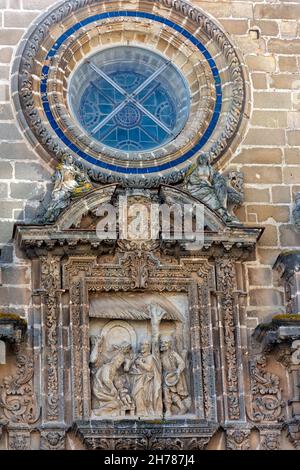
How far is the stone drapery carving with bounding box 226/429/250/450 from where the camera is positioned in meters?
19.4

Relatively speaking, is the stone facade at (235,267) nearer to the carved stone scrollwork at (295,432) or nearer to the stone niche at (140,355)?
the carved stone scrollwork at (295,432)

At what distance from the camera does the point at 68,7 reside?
2159cm

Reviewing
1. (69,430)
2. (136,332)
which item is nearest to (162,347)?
(136,332)

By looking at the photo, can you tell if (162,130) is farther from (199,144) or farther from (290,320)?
(290,320)

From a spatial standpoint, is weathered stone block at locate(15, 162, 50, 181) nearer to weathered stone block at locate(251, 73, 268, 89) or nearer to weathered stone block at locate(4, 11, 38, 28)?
weathered stone block at locate(4, 11, 38, 28)

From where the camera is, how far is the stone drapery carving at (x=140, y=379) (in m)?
19.6

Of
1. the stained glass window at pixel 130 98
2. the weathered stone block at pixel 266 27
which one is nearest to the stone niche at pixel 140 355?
the stained glass window at pixel 130 98

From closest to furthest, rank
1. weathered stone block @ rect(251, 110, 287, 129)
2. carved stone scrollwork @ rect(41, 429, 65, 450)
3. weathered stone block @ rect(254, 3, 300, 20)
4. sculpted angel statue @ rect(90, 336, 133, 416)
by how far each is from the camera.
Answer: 1. carved stone scrollwork @ rect(41, 429, 65, 450)
2. sculpted angel statue @ rect(90, 336, 133, 416)
3. weathered stone block @ rect(251, 110, 287, 129)
4. weathered stone block @ rect(254, 3, 300, 20)

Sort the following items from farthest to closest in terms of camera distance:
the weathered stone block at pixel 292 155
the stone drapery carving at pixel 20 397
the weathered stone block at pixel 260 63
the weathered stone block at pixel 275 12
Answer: the weathered stone block at pixel 275 12, the weathered stone block at pixel 260 63, the weathered stone block at pixel 292 155, the stone drapery carving at pixel 20 397

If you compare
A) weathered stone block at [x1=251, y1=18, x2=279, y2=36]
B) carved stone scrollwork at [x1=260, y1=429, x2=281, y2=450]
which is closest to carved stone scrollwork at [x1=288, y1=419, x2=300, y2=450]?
carved stone scrollwork at [x1=260, y1=429, x2=281, y2=450]

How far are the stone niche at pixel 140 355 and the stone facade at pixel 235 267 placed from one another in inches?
9.1

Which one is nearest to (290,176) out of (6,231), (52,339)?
(6,231)

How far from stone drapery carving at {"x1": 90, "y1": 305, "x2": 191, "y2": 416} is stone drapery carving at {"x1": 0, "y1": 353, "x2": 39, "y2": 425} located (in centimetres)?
81

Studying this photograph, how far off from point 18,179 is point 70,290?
1.76 m
